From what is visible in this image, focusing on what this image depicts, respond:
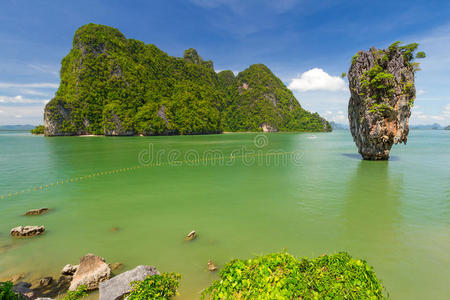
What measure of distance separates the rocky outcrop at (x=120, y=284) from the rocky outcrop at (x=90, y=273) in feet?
2.67

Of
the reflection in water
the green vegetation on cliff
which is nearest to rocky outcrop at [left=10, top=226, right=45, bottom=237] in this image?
the reflection in water

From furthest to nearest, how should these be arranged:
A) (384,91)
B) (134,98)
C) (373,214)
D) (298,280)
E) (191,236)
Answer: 1. (134,98)
2. (384,91)
3. (373,214)
4. (191,236)
5. (298,280)

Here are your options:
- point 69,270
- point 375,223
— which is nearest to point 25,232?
point 69,270

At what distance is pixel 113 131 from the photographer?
11212cm

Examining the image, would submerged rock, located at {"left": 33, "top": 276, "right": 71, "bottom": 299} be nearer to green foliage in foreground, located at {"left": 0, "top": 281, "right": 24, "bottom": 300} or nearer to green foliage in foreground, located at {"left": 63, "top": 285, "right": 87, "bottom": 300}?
green foliage in foreground, located at {"left": 63, "top": 285, "right": 87, "bottom": 300}

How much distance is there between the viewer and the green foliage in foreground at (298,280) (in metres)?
3.21

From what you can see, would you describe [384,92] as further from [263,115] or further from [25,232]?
[263,115]

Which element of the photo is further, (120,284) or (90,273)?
(90,273)

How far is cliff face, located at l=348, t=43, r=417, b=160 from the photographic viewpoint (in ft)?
70.5

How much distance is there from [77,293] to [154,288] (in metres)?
1.98

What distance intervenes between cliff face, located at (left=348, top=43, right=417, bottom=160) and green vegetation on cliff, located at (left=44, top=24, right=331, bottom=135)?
103 metres

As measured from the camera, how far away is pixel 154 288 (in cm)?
422

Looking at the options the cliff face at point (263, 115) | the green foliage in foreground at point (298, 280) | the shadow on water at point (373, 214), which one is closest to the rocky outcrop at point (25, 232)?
the green foliage in foreground at point (298, 280)

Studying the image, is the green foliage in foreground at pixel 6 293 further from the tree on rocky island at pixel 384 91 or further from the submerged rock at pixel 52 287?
the tree on rocky island at pixel 384 91
